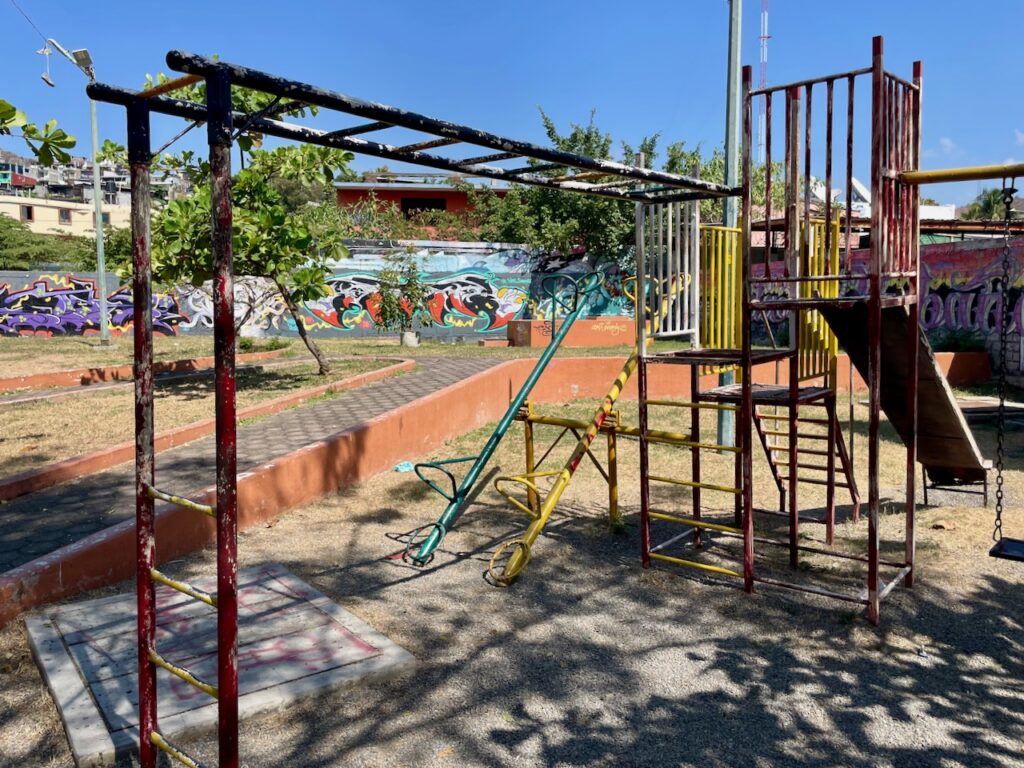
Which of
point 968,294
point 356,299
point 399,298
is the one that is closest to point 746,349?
point 968,294

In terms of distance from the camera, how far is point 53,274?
2273cm

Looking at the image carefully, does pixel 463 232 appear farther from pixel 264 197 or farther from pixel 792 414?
pixel 792 414

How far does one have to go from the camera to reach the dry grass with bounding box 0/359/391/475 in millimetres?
7828

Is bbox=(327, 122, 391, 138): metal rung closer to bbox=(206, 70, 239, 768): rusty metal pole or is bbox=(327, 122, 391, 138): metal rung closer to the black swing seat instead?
bbox=(206, 70, 239, 768): rusty metal pole

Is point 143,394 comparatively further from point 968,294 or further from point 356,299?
point 356,299

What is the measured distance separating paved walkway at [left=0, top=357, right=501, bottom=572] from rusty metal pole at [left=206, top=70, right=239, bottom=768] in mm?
3134

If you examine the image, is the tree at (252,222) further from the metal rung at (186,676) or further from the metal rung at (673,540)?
the metal rung at (186,676)

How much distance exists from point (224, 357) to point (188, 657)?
6.80 ft

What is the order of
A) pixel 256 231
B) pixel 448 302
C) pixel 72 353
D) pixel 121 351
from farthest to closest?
1. pixel 448 302
2. pixel 121 351
3. pixel 72 353
4. pixel 256 231

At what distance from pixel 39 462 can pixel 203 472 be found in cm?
145

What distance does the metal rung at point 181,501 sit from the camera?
8.18ft

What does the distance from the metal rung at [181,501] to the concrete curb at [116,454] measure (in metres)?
4.47

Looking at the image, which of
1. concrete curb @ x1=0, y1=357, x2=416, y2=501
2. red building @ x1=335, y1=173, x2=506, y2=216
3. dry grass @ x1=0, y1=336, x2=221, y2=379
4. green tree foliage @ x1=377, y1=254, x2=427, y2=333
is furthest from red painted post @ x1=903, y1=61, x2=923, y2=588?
red building @ x1=335, y1=173, x2=506, y2=216

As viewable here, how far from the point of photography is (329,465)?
729 cm
